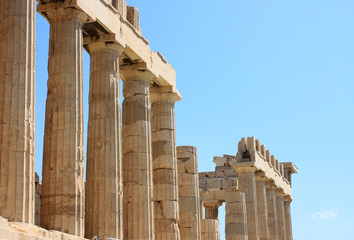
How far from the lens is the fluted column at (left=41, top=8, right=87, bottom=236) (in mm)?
24078

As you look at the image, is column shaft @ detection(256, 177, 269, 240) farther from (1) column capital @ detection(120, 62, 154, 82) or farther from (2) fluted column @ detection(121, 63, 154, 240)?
(1) column capital @ detection(120, 62, 154, 82)

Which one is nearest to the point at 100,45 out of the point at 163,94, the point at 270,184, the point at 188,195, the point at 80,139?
the point at 80,139

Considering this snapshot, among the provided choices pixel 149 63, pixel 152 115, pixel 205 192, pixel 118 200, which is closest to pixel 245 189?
pixel 205 192

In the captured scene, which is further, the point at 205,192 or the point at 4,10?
the point at 205,192

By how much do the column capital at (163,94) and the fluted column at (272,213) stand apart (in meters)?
17.8

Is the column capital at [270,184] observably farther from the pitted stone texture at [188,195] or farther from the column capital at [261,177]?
the pitted stone texture at [188,195]

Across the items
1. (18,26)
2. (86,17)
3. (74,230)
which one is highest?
(86,17)

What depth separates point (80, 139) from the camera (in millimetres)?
25062

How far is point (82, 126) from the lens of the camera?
25359 millimetres

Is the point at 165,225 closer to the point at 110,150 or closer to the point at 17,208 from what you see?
the point at 110,150

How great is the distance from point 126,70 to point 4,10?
31.4 feet

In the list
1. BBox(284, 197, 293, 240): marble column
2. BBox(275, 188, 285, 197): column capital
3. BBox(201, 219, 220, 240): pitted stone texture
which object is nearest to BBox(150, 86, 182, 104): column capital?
BBox(201, 219, 220, 240): pitted stone texture

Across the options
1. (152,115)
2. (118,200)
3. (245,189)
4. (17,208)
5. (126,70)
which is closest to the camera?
(17,208)

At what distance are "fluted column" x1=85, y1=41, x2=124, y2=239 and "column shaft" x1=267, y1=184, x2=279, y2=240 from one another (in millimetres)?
24799
